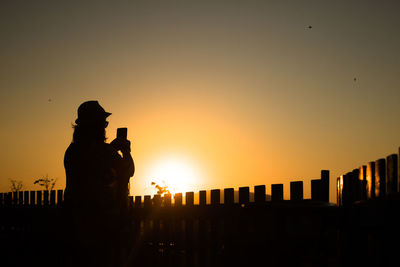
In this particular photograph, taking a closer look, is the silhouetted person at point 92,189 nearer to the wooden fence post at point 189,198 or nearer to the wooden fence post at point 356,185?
the wooden fence post at point 189,198

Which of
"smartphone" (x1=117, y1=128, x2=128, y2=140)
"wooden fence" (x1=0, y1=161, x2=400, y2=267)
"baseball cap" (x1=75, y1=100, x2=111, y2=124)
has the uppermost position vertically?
"baseball cap" (x1=75, y1=100, x2=111, y2=124)

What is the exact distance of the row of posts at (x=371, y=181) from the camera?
3.64 metres

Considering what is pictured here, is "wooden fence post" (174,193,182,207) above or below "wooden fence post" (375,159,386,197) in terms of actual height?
below

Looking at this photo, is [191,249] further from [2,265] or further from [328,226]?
[2,265]

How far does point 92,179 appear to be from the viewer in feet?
19.7

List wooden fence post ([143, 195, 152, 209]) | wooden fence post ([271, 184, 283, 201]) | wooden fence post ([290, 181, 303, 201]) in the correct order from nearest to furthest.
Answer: wooden fence post ([290, 181, 303, 201]) → wooden fence post ([271, 184, 283, 201]) → wooden fence post ([143, 195, 152, 209])

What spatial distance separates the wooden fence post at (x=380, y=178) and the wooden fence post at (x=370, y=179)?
0.25ft

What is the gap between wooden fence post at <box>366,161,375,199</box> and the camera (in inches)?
158

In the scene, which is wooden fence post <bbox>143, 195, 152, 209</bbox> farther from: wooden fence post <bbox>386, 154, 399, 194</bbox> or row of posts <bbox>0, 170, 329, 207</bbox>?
wooden fence post <bbox>386, 154, 399, 194</bbox>

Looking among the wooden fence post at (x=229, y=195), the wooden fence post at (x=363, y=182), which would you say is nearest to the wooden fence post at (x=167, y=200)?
the wooden fence post at (x=229, y=195)

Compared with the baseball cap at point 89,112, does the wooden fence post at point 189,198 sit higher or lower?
lower

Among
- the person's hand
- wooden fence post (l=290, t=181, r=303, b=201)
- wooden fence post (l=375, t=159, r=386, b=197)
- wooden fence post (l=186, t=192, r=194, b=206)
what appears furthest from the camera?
wooden fence post (l=186, t=192, r=194, b=206)

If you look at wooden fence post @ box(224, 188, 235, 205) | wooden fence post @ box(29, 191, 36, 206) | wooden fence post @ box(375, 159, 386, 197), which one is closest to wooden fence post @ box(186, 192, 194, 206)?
wooden fence post @ box(224, 188, 235, 205)

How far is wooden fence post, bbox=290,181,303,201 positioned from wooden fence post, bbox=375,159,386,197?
6.05 ft
